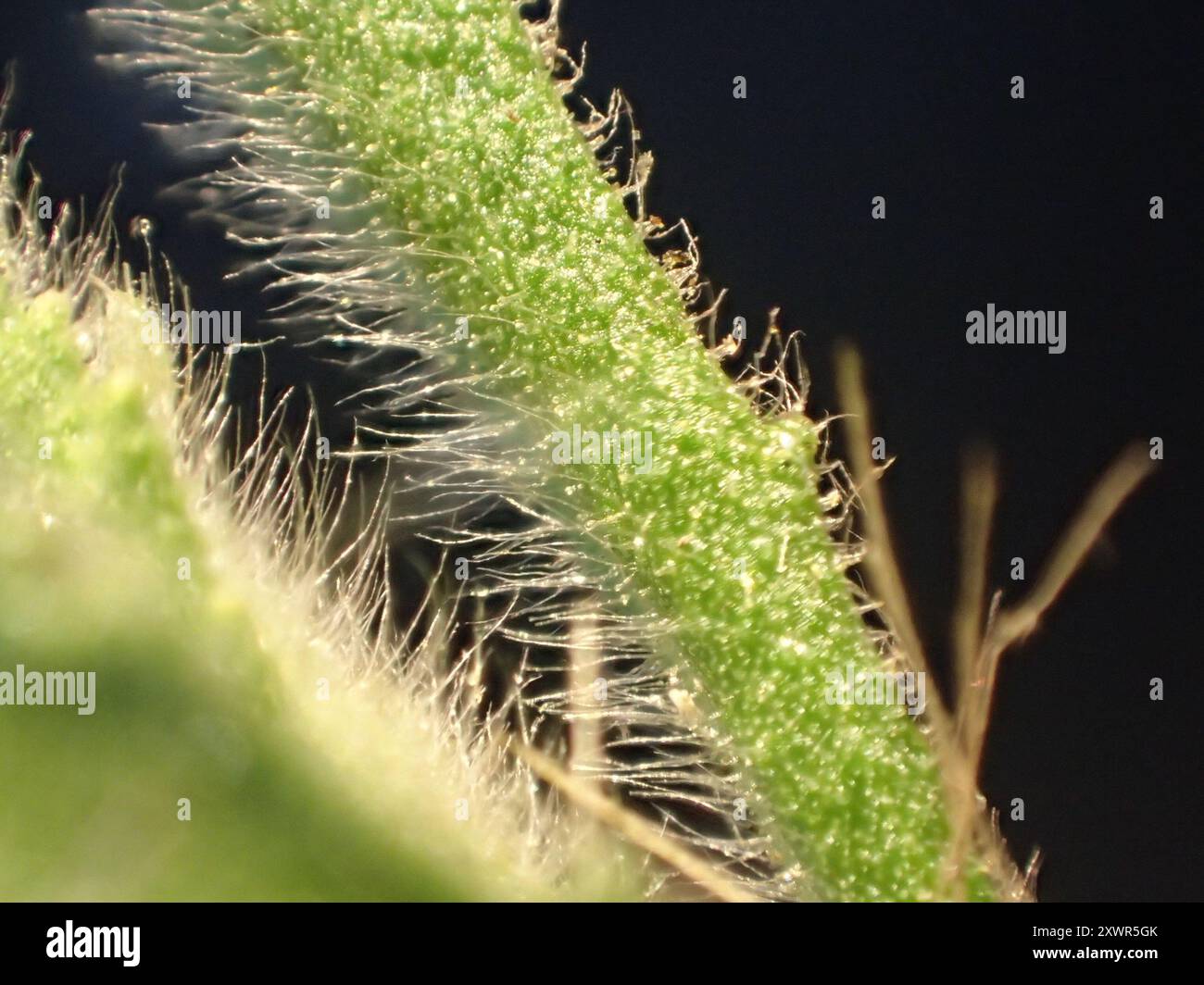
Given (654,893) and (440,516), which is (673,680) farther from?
(440,516)

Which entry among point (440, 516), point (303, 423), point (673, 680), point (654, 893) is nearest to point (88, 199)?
point (303, 423)

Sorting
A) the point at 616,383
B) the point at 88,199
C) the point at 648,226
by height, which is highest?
the point at 88,199
